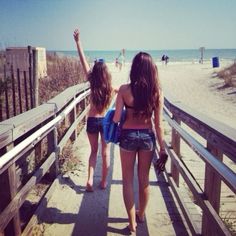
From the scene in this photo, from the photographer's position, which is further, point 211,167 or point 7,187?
point 7,187

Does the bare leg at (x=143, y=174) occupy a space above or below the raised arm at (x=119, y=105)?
below

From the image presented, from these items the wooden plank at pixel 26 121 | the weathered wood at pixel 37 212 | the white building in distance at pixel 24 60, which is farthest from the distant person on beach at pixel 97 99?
the white building in distance at pixel 24 60

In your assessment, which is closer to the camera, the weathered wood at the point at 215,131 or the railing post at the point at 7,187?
the weathered wood at the point at 215,131

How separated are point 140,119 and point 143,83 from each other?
0.35 meters

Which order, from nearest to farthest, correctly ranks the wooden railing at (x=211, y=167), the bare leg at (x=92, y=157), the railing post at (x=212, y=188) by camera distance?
the wooden railing at (x=211, y=167) → the railing post at (x=212, y=188) → the bare leg at (x=92, y=157)

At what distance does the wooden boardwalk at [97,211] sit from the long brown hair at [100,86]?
1.10 meters

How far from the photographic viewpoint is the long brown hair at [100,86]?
4.07 meters

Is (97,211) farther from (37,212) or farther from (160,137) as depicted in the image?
(160,137)

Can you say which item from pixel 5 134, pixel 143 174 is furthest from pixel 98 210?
pixel 5 134

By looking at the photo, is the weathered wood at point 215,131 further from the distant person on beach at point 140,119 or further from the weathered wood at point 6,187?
the weathered wood at point 6,187

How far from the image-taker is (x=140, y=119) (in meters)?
3.15

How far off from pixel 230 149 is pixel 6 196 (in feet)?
5.77

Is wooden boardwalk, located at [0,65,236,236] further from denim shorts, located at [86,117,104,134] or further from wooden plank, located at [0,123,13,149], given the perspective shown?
denim shorts, located at [86,117,104,134]

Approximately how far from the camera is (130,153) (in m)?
3.23
